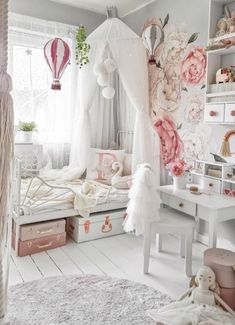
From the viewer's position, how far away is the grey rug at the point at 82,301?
192cm

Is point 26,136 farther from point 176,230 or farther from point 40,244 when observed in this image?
point 176,230

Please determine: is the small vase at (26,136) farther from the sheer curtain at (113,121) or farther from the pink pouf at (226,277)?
the pink pouf at (226,277)

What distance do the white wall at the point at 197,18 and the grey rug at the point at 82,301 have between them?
3.53ft

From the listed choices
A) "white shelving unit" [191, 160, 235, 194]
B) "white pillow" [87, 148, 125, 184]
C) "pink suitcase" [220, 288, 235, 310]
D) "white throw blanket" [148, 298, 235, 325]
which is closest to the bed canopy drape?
"white pillow" [87, 148, 125, 184]

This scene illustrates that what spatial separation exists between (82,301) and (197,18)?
2.86 metres

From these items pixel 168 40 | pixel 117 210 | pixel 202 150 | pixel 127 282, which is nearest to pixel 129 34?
pixel 168 40

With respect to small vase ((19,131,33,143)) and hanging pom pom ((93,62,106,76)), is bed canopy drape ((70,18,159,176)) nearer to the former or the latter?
hanging pom pom ((93,62,106,76))

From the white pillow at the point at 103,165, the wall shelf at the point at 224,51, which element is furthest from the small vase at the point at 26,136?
the wall shelf at the point at 224,51

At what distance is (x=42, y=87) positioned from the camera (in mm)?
4098

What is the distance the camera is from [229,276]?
6.57 feet

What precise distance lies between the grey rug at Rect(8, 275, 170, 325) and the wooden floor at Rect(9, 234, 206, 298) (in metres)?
0.13

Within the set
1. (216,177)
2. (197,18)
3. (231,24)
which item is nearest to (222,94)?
(231,24)

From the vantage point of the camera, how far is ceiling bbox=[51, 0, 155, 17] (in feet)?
12.8

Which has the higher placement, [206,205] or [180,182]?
[180,182]
